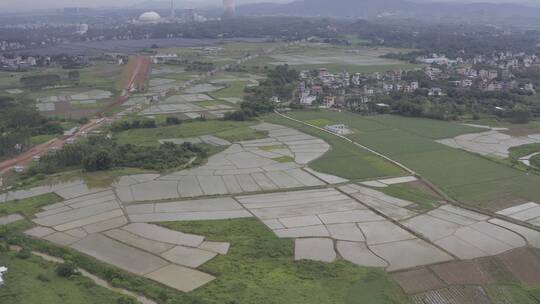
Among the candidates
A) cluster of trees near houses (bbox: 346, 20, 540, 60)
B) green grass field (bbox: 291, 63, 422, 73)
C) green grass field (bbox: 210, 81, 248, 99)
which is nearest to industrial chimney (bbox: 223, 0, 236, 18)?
cluster of trees near houses (bbox: 346, 20, 540, 60)

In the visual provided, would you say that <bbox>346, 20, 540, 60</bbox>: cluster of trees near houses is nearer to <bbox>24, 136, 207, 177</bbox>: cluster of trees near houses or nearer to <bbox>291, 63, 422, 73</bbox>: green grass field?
<bbox>291, 63, 422, 73</bbox>: green grass field

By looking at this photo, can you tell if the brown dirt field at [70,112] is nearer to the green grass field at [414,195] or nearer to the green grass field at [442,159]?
the green grass field at [442,159]

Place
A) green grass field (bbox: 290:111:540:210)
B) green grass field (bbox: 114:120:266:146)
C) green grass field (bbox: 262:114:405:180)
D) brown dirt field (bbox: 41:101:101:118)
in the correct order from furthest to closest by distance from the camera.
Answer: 1. brown dirt field (bbox: 41:101:101:118)
2. green grass field (bbox: 114:120:266:146)
3. green grass field (bbox: 262:114:405:180)
4. green grass field (bbox: 290:111:540:210)

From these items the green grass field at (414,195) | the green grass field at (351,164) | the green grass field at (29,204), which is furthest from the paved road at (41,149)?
the green grass field at (414,195)

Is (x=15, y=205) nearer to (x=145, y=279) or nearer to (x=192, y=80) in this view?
(x=145, y=279)

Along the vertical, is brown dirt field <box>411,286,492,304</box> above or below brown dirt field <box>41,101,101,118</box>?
below

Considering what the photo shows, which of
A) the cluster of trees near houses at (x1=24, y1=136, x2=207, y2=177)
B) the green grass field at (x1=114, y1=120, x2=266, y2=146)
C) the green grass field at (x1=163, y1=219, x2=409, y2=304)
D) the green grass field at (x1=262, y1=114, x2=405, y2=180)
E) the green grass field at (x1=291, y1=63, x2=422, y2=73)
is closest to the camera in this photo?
the green grass field at (x1=163, y1=219, x2=409, y2=304)
